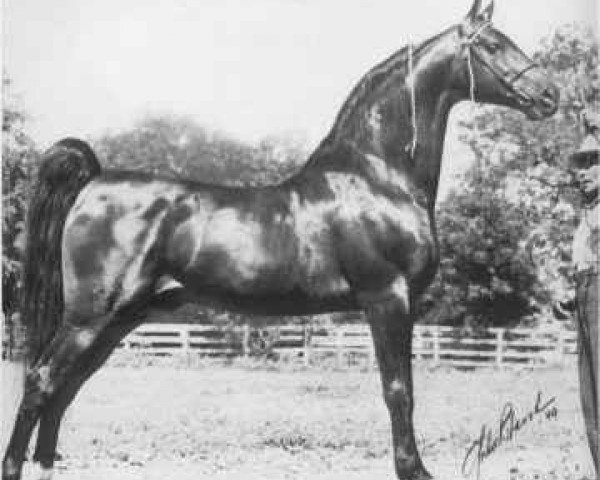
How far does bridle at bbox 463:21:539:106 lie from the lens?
4.07 metres

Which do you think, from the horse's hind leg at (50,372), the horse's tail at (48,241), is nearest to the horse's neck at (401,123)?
the horse's tail at (48,241)

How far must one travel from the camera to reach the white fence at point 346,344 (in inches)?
161

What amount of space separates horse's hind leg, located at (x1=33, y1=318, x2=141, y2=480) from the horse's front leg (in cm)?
102

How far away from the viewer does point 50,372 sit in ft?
12.5

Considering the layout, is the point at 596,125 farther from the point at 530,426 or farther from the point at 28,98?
the point at 28,98

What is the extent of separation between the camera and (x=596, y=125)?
4.29m

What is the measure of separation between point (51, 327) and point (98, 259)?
0.35m

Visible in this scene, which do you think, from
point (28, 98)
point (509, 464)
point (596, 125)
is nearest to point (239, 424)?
point (509, 464)

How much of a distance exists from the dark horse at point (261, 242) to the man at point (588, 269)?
60 centimetres

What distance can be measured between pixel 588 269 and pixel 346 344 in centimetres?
115

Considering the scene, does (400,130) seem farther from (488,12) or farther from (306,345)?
(306,345)

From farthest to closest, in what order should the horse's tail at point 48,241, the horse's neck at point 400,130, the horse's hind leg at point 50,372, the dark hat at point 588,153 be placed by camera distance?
the dark hat at point 588,153
the horse's neck at point 400,130
the horse's tail at point 48,241
the horse's hind leg at point 50,372

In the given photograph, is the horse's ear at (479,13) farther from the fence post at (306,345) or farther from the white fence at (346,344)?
the fence post at (306,345)
